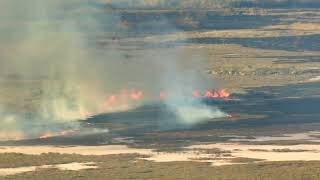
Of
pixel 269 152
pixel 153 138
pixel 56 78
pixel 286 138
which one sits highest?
pixel 56 78

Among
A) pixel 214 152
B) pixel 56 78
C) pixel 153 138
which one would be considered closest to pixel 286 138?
pixel 214 152

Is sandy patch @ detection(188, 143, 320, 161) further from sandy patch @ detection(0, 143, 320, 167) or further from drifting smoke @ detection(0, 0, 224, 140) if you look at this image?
drifting smoke @ detection(0, 0, 224, 140)

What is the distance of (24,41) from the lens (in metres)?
165

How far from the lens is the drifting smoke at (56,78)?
141 metres

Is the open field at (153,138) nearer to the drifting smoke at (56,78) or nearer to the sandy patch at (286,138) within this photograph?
the sandy patch at (286,138)

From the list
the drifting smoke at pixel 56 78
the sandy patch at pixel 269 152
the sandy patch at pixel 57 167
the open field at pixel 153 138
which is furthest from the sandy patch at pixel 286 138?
the sandy patch at pixel 57 167

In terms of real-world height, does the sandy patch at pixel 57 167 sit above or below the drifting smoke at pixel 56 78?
below

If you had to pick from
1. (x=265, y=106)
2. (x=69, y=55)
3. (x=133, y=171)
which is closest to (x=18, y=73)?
(x=69, y=55)

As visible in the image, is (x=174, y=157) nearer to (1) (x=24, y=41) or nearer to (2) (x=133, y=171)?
(2) (x=133, y=171)

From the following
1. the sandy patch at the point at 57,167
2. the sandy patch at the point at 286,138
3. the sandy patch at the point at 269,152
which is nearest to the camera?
the sandy patch at the point at 57,167

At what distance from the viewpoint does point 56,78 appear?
17312 cm

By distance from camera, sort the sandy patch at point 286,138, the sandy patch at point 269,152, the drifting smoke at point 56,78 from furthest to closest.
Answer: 1. the drifting smoke at point 56,78
2. the sandy patch at point 286,138
3. the sandy patch at point 269,152

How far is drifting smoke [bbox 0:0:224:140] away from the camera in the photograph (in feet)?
463

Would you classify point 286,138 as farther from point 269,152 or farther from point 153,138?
point 153,138
